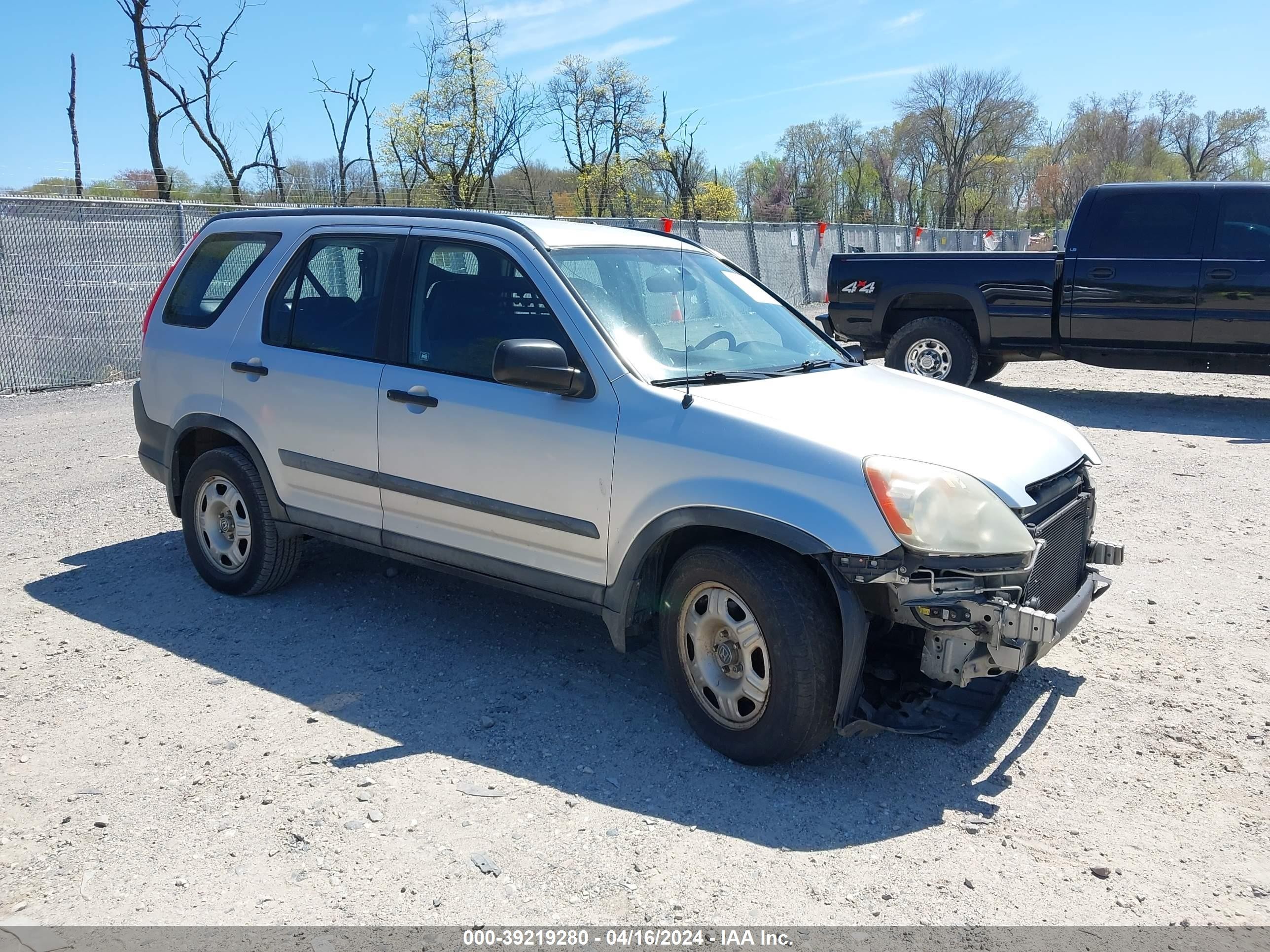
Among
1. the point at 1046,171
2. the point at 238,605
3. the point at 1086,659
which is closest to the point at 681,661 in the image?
the point at 1086,659

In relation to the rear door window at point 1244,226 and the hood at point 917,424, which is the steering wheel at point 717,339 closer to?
the hood at point 917,424

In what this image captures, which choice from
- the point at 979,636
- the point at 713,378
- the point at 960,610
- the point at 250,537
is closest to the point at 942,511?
the point at 960,610

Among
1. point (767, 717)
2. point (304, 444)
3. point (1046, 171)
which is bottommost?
point (767, 717)

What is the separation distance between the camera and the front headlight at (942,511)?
3.29 meters

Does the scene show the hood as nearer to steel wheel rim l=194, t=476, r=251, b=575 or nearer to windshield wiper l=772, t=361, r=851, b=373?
windshield wiper l=772, t=361, r=851, b=373

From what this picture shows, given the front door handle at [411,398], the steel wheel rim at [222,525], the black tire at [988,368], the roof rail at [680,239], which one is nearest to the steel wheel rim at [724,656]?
the front door handle at [411,398]

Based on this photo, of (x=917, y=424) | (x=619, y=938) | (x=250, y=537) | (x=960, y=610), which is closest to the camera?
(x=619, y=938)

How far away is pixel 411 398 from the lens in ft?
14.5

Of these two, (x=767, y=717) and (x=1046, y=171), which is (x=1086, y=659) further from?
(x=1046, y=171)

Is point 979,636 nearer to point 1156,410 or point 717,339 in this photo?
point 717,339

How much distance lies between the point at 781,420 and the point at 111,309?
459 inches

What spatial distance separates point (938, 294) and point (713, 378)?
7.83 meters

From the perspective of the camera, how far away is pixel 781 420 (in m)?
3.60

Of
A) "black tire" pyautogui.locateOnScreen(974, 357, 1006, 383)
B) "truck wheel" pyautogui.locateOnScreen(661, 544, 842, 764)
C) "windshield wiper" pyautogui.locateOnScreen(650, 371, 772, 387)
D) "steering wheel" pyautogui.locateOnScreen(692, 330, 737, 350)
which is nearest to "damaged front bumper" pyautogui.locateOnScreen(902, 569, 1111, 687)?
"truck wheel" pyautogui.locateOnScreen(661, 544, 842, 764)
